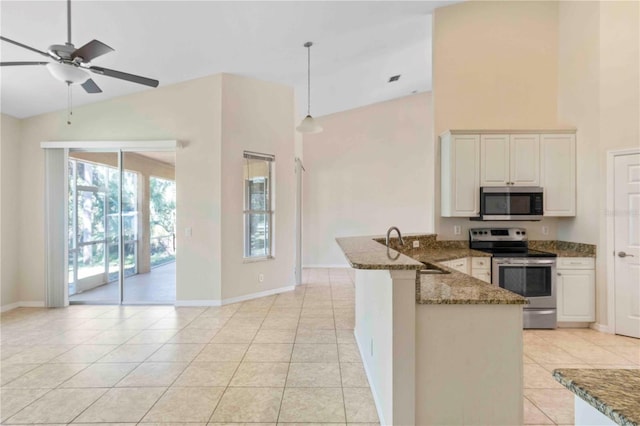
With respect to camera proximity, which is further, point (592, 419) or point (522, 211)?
point (522, 211)

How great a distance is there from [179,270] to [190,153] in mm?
1723

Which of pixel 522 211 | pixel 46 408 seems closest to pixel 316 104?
pixel 522 211

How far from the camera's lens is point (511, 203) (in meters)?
3.90

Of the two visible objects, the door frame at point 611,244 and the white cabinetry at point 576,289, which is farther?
the white cabinetry at point 576,289

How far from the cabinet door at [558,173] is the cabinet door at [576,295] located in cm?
75

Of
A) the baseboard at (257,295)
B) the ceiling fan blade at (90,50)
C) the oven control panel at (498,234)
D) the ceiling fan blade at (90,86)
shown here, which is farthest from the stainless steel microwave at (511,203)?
the ceiling fan blade at (90,86)

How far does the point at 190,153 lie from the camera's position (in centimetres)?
458

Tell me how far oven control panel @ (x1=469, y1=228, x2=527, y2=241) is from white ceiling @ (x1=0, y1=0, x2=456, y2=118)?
3022mm

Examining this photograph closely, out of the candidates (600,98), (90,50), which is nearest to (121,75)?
(90,50)

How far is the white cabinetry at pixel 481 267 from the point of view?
372 centimetres

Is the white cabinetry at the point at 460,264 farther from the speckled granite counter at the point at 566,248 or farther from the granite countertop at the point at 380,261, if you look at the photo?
A: the granite countertop at the point at 380,261

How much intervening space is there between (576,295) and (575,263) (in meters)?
0.38

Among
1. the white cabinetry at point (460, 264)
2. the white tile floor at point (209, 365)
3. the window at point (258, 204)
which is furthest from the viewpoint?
the window at point (258, 204)

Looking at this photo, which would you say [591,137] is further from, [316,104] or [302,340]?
[316,104]
